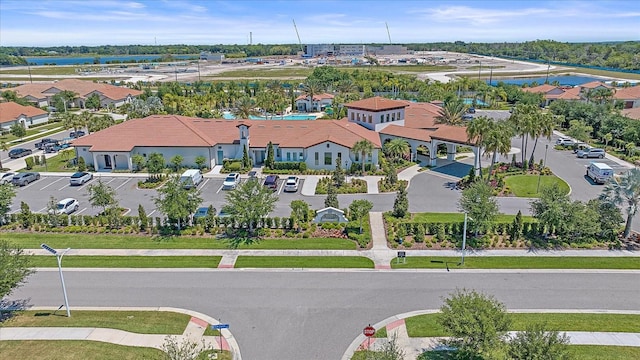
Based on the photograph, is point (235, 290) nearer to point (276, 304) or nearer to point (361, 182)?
point (276, 304)

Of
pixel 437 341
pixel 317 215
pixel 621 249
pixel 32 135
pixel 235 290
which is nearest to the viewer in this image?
pixel 437 341

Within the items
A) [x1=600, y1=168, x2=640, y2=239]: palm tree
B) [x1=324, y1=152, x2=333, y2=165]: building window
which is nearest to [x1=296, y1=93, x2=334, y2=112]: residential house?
[x1=324, y1=152, x2=333, y2=165]: building window

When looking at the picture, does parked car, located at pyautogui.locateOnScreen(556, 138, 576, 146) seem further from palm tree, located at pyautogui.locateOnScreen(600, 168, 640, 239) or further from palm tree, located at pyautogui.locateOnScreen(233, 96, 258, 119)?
palm tree, located at pyautogui.locateOnScreen(233, 96, 258, 119)

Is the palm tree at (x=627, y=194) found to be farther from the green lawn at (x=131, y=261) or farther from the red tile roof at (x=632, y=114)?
the red tile roof at (x=632, y=114)

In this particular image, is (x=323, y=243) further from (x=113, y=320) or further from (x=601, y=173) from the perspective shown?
(x=601, y=173)

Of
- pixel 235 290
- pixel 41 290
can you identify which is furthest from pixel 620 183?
pixel 41 290

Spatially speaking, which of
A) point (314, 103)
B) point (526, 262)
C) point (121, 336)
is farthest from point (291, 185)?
point (314, 103)

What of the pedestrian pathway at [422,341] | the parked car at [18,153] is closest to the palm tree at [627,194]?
the pedestrian pathway at [422,341]
